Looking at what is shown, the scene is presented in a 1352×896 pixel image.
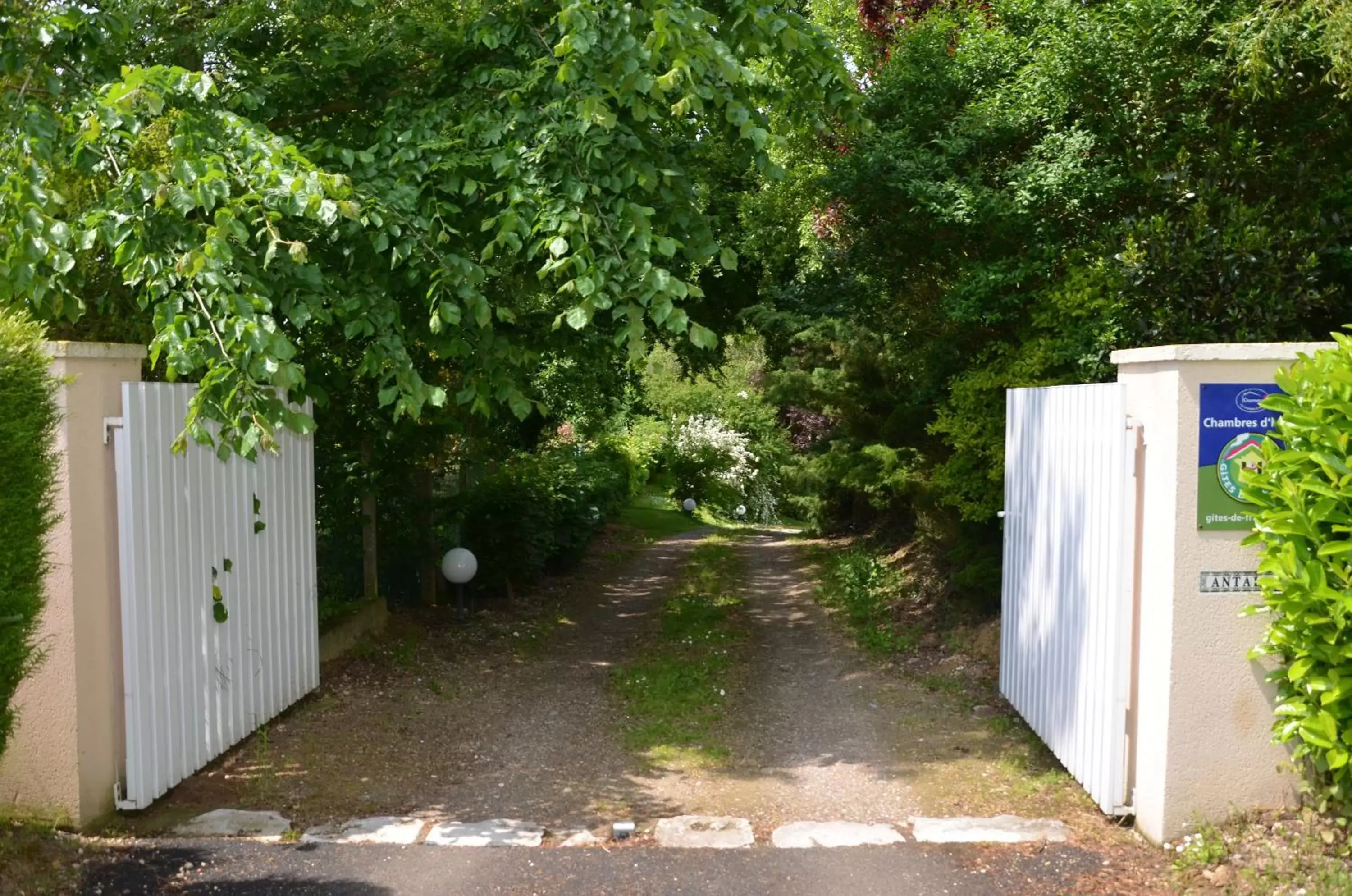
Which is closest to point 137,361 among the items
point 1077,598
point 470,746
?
point 470,746

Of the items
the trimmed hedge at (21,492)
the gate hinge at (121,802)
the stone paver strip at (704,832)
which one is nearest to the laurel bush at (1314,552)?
the stone paver strip at (704,832)

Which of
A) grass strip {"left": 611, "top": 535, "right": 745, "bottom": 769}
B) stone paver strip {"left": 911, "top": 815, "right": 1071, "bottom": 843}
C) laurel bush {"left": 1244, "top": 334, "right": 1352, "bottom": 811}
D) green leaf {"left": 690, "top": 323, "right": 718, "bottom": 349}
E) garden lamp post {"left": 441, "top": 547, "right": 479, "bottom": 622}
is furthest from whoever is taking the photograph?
garden lamp post {"left": 441, "top": 547, "right": 479, "bottom": 622}

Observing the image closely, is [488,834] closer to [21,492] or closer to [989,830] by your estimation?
[989,830]

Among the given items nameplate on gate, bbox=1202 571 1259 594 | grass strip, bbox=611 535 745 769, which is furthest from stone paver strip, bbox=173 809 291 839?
nameplate on gate, bbox=1202 571 1259 594

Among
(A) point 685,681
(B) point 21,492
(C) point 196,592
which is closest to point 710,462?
(A) point 685,681

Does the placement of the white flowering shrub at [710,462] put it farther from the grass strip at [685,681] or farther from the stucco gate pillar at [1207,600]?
the stucco gate pillar at [1207,600]

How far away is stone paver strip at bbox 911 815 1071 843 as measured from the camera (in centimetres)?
523

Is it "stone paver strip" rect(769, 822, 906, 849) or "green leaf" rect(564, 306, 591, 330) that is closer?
"stone paver strip" rect(769, 822, 906, 849)

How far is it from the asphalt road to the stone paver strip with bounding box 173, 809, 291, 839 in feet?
0.41

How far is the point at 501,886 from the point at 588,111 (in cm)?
399

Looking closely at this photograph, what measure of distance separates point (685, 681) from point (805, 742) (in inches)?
70.7

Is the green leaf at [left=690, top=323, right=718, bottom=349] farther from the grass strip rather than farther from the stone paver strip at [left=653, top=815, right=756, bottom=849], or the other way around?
the grass strip

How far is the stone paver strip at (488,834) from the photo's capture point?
5.30 m

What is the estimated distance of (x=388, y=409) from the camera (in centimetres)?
988
